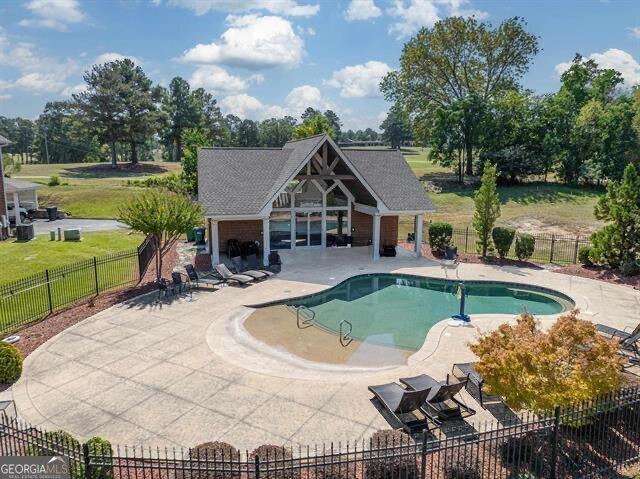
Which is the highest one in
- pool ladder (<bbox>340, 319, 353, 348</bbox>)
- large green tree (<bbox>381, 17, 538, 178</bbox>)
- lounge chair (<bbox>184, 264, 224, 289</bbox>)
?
large green tree (<bbox>381, 17, 538, 178</bbox>)

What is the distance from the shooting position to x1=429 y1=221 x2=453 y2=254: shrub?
1005 inches

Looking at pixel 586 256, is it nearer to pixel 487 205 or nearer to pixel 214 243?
pixel 487 205

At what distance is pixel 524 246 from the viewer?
78.2 feet

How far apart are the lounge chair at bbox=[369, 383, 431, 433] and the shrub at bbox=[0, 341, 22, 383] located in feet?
28.0

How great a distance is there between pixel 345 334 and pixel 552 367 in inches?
307

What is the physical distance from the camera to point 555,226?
117ft

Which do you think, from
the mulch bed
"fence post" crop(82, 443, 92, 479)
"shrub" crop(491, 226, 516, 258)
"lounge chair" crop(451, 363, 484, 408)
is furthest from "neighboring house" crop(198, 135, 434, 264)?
"fence post" crop(82, 443, 92, 479)

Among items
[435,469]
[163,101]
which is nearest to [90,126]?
[163,101]

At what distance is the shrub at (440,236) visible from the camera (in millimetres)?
25516

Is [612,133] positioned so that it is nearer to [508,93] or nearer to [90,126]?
[508,93]

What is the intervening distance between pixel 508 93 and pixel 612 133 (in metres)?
11.0

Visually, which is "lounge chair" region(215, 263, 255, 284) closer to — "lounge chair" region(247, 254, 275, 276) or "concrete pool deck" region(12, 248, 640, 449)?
"lounge chair" region(247, 254, 275, 276)

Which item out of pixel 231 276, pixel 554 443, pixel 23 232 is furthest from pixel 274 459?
pixel 23 232

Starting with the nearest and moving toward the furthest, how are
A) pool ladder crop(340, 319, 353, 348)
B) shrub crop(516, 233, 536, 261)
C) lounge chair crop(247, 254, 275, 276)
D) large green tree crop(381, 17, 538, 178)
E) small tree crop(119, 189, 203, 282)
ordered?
1. pool ladder crop(340, 319, 353, 348)
2. small tree crop(119, 189, 203, 282)
3. lounge chair crop(247, 254, 275, 276)
4. shrub crop(516, 233, 536, 261)
5. large green tree crop(381, 17, 538, 178)
